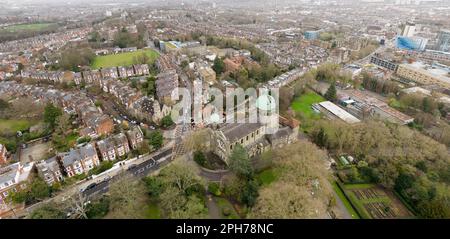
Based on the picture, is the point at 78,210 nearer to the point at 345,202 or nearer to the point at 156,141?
the point at 156,141

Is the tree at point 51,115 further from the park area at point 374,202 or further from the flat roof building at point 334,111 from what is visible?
the flat roof building at point 334,111

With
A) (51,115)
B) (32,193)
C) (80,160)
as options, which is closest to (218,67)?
(51,115)

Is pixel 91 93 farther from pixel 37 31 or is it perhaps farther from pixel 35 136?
pixel 37 31

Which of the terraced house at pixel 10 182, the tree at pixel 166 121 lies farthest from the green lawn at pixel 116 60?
the terraced house at pixel 10 182

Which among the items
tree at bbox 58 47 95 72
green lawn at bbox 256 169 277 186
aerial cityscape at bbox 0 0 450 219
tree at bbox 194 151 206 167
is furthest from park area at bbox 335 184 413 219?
tree at bbox 58 47 95 72
